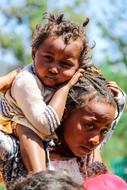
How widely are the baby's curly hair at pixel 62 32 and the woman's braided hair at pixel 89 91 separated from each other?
0.06m

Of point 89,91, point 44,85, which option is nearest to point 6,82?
point 44,85

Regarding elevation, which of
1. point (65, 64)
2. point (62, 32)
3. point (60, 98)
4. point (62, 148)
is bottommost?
point (62, 148)

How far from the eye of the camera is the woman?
7.45 ft

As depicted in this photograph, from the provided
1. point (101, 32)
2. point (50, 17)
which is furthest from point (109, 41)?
point (50, 17)

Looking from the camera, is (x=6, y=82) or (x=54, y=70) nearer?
(x=54, y=70)

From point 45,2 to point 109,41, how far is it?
4.41 ft

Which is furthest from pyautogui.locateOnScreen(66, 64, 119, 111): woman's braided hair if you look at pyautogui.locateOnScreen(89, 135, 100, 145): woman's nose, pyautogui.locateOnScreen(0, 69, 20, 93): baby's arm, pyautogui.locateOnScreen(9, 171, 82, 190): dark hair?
pyautogui.locateOnScreen(9, 171, 82, 190): dark hair

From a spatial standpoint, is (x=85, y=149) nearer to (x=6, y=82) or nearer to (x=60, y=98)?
(x=60, y=98)

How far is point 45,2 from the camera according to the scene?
1273 cm

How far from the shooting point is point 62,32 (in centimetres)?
234

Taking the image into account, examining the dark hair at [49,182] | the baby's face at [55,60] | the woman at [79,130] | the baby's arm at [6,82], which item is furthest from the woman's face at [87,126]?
the dark hair at [49,182]

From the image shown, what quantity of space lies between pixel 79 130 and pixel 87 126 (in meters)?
0.03

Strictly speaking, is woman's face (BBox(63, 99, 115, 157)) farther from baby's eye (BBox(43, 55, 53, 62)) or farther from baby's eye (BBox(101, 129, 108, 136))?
baby's eye (BBox(43, 55, 53, 62))

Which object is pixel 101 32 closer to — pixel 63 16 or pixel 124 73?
pixel 124 73
